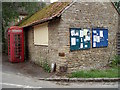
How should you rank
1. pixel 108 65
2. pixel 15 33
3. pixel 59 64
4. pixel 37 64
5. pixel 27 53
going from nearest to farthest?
pixel 59 64
pixel 108 65
pixel 37 64
pixel 15 33
pixel 27 53

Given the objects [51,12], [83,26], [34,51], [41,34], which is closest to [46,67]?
[41,34]

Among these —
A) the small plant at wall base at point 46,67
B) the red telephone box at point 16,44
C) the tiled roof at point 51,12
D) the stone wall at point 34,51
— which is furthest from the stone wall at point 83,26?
the red telephone box at point 16,44

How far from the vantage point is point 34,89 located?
6.69 meters

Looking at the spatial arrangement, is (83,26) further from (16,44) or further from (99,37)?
(16,44)

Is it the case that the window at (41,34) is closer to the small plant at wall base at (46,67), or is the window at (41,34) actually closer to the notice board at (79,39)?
the small plant at wall base at (46,67)

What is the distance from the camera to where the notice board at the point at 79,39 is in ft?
30.8

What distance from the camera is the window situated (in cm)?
1069

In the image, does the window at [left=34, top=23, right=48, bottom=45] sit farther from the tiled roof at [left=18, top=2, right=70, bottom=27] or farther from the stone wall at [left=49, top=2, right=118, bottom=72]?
the stone wall at [left=49, top=2, right=118, bottom=72]

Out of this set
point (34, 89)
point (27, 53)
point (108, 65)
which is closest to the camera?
point (34, 89)

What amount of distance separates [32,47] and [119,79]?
21.9 ft

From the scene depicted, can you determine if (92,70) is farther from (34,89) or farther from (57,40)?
(34,89)

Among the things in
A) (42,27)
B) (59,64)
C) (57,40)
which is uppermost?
(42,27)

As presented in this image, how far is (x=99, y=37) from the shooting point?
10586 millimetres

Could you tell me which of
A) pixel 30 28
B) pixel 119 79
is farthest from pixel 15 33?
pixel 119 79
